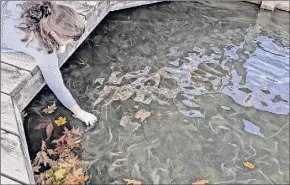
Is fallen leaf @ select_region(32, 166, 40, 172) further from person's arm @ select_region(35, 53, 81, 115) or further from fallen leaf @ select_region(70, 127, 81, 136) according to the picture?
person's arm @ select_region(35, 53, 81, 115)

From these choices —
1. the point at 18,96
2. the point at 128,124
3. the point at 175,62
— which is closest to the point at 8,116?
the point at 18,96

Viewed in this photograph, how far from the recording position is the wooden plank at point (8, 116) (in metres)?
2.52

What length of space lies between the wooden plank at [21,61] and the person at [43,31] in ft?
0.16

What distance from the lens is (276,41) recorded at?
4324 millimetres

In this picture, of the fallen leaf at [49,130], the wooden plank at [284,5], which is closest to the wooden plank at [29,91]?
the fallen leaf at [49,130]

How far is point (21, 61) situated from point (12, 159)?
107 cm

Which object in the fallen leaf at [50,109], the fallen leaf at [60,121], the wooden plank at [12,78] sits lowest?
the fallen leaf at [60,121]

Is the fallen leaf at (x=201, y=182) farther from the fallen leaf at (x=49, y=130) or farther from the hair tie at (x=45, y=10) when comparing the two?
the hair tie at (x=45, y=10)

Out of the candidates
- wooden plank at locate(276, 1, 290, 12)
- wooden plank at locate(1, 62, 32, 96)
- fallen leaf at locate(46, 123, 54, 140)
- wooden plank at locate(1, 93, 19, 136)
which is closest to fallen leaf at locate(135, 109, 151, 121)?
fallen leaf at locate(46, 123, 54, 140)

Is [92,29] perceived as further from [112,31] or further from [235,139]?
[235,139]

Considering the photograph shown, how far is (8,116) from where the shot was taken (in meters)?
2.61

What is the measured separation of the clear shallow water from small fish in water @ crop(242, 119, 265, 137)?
0.01m

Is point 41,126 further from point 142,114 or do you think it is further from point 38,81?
point 142,114

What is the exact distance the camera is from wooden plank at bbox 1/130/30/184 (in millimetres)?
2244
